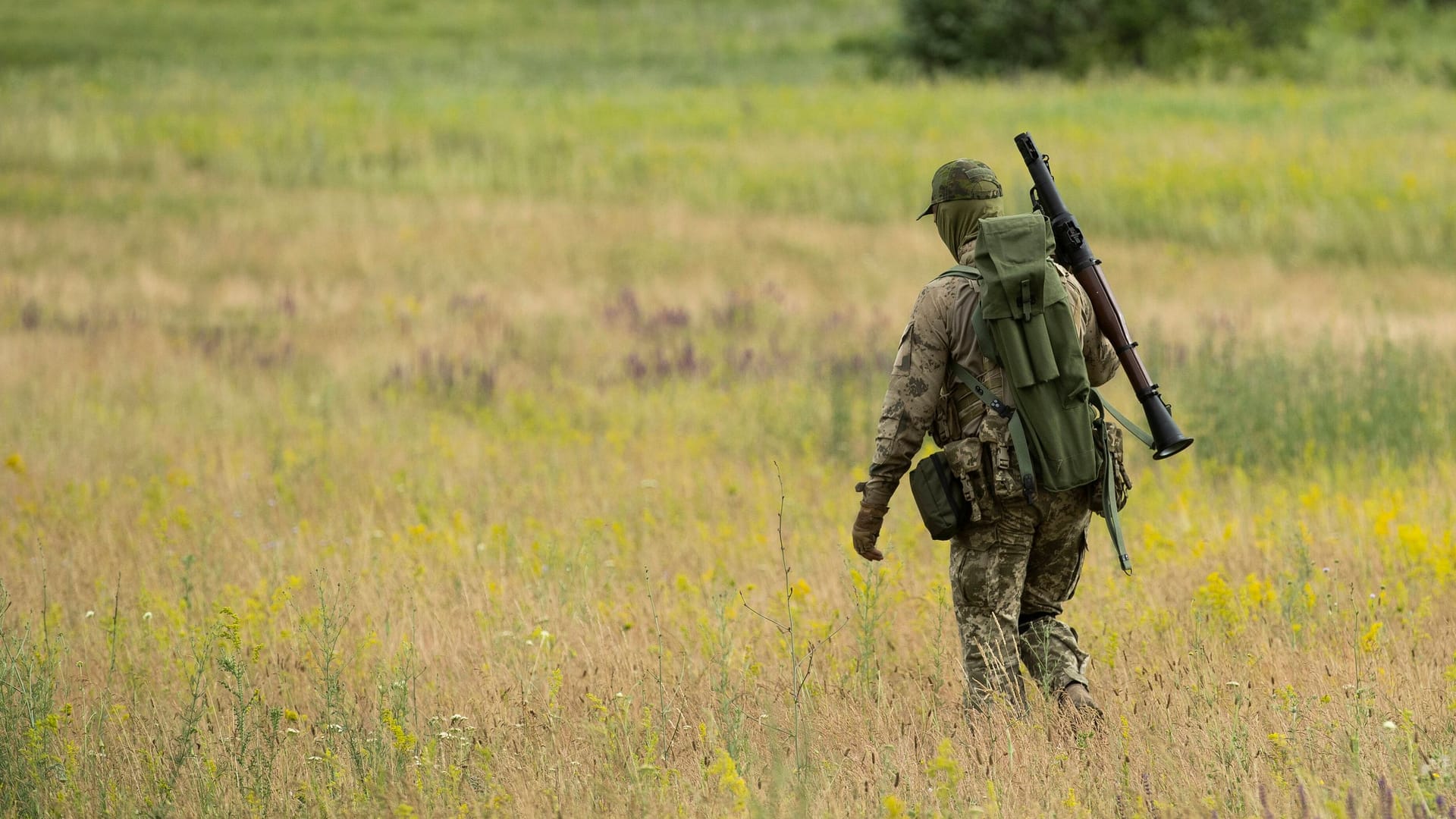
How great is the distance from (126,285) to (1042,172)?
1228 centimetres

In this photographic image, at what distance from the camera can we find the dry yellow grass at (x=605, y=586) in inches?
151

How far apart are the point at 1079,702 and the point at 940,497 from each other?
813 millimetres

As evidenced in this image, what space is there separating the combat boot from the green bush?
28.6 meters

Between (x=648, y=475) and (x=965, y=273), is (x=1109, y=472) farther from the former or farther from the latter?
(x=648, y=475)

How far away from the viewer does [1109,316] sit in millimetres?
4293

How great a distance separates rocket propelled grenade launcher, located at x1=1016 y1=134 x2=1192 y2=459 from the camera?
13.8 ft

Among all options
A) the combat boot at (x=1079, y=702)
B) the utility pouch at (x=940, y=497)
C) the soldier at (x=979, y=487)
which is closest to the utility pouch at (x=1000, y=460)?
the soldier at (x=979, y=487)

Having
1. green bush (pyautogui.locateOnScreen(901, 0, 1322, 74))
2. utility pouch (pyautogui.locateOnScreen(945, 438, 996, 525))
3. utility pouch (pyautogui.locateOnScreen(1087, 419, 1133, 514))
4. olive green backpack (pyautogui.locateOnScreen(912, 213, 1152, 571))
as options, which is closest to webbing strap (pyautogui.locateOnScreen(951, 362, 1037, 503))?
olive green backpack (pyautogui.locateOnScreen(912, 213, 1152, 571))

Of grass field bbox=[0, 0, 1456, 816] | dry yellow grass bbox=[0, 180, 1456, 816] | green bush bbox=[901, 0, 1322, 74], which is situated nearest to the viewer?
dry yellow grass bbox=[0, 180, 1456, 816]

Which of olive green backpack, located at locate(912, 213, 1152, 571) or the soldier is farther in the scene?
the soldier

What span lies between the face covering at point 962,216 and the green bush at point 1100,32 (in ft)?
93.1

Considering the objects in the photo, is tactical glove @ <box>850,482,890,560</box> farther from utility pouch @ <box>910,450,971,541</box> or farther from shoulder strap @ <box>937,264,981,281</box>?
shoulder strap @ <box>937,264,981,281</box>

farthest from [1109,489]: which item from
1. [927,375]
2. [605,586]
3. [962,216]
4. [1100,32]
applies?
[1100,32]

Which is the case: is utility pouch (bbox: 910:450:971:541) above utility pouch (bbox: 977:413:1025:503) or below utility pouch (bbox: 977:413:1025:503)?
below
